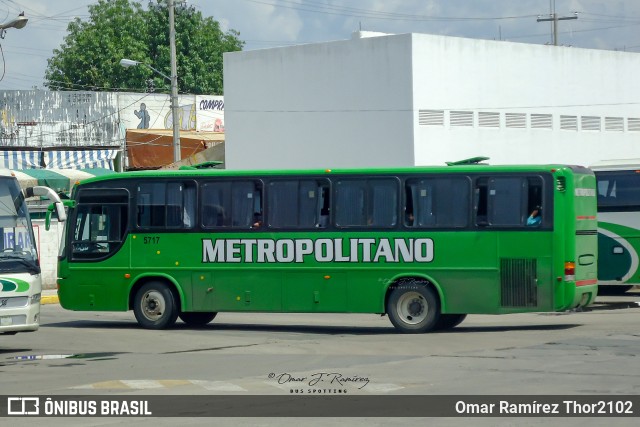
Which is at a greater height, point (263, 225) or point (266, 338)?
point (263, 225)

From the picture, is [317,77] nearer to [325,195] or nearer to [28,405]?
[325,195]

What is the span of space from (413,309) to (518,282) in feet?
6.20

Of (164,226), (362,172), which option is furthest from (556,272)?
(164,226)

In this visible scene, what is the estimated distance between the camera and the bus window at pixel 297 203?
62.8 ft

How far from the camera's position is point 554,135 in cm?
4438

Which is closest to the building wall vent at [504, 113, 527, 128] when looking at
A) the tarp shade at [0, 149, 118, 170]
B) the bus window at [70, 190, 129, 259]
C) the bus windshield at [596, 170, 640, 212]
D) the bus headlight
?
the bus windshield at [596, 170, 640, 212]

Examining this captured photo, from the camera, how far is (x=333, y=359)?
14.9 meters

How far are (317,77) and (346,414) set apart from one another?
32.7 meters

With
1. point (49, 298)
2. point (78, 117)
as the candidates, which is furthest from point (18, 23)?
point (78, 117)

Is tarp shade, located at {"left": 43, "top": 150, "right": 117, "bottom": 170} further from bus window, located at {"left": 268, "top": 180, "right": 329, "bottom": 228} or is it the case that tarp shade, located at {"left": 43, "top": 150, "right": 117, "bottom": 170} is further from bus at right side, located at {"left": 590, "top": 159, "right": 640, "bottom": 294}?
bus window, located at {"left": 268, "top": 180, "right": 329, "bottom": 228}

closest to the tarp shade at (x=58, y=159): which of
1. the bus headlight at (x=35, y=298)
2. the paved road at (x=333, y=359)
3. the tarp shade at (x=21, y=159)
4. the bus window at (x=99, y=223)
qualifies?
the tarp shade at (x=21, y=159)

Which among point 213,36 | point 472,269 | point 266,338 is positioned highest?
point 213,36

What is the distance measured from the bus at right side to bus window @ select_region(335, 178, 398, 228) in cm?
862

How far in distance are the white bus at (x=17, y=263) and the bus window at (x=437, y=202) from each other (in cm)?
602
